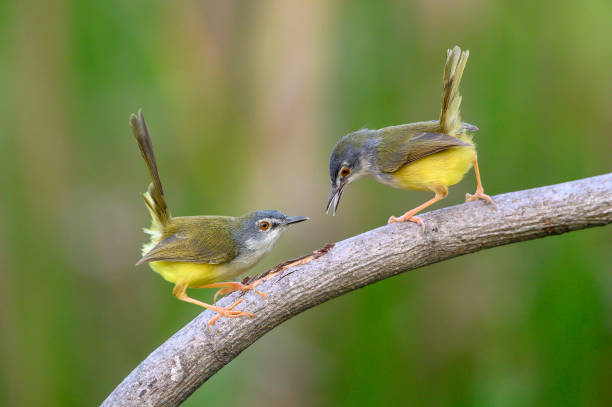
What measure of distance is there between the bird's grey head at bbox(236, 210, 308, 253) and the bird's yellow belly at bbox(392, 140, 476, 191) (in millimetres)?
621

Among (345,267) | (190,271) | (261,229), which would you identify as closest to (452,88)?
(345,267)

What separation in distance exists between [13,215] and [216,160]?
1.82m

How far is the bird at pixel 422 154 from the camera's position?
3164 mm

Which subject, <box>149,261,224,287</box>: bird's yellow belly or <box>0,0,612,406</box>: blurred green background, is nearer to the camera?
<box>149,261,224,287</box>: bird's yellow belly

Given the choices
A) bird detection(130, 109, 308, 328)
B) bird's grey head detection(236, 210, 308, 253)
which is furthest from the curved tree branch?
bird's grey head detection(236, 210, 308, 253)

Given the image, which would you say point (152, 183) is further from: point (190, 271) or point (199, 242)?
point (190, 271)

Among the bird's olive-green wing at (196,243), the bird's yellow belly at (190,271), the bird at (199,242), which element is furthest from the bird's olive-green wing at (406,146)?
the bird's yellow belly at (190,271)

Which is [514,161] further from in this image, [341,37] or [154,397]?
[154,397]

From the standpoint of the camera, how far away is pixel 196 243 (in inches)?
129

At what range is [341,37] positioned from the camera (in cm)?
582

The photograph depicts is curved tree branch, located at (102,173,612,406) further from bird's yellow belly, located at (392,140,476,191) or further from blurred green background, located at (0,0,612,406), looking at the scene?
blurred green background, located at (0,0,612,406)

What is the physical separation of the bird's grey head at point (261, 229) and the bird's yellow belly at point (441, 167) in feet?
2.04

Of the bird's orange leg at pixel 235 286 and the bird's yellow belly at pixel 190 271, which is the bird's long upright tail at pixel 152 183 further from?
the bird's orange leg at pixel 235 286

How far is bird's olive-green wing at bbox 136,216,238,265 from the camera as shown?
3199 mm
